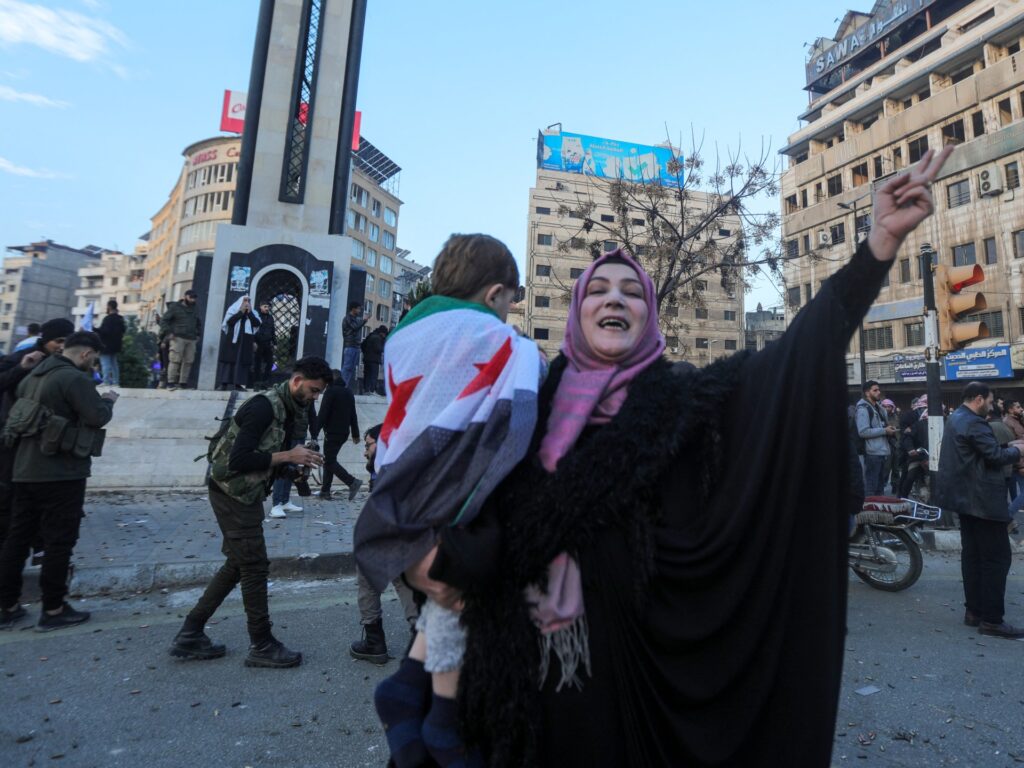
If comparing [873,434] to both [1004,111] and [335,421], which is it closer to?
[335,421]

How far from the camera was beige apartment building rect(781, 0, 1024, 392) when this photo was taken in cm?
3166

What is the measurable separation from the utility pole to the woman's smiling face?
893 centimetres

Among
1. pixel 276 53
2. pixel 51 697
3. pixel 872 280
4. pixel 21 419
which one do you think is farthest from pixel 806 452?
pixel 276 53

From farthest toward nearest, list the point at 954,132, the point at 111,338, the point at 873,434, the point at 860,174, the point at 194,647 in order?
the point at 860,174
the point at 954,132
the point at 111,338
the point at 873,434
the point at 194,647

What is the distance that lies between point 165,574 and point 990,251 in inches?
1600

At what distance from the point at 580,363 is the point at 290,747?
244 cm

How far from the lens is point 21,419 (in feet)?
14.4

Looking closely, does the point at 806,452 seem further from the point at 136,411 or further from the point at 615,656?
the point at 136,411

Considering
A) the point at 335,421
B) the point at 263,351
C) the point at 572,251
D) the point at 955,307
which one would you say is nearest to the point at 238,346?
the point at 263,351

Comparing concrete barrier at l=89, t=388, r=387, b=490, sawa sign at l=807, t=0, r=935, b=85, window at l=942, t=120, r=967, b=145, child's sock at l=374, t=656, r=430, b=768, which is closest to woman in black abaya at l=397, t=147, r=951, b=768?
child's sock at l=374, t=656, r=430, b=768

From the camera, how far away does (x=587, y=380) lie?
1.64m

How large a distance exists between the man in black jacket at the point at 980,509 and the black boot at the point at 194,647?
579 centimetres

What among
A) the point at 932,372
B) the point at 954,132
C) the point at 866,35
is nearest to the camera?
the point at 932,372

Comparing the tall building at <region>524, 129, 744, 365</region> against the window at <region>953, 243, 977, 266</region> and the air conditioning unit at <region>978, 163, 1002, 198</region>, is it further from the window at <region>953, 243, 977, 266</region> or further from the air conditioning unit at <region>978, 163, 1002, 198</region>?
the air conditioning unit at <region>978, 163, 1002, 198</region>
